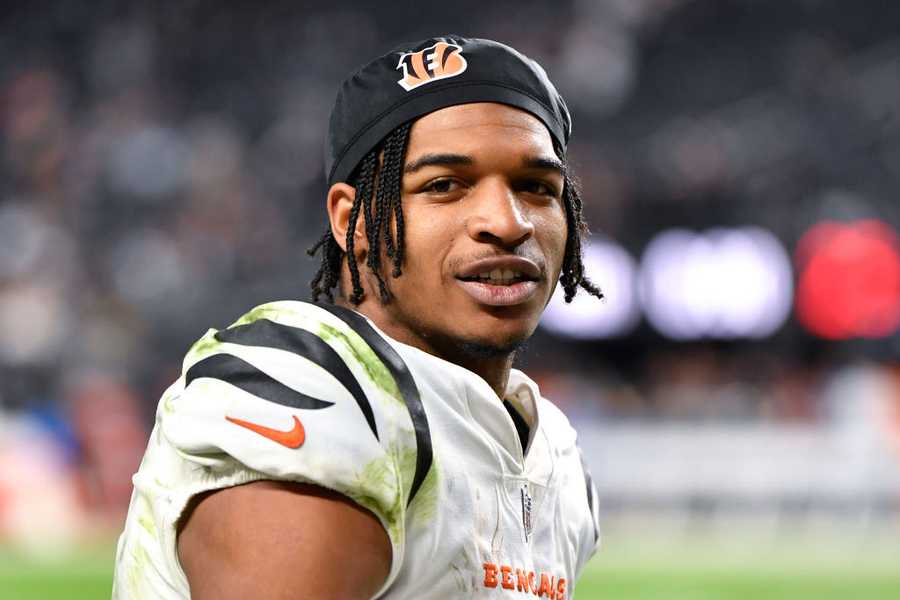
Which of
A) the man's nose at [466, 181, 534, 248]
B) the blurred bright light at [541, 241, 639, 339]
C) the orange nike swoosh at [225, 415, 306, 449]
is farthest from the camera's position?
the blurred bright light at [541, 241, 639, 339]

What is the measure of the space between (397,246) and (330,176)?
222 mm

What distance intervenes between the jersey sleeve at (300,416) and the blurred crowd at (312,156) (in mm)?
8964

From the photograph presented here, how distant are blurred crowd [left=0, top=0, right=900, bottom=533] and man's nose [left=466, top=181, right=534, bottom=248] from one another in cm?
881

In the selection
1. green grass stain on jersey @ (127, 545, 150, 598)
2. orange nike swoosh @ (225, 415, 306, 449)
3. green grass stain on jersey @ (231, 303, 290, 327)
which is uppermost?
green grass stain on jersey @ (231, 303, 290, 327)

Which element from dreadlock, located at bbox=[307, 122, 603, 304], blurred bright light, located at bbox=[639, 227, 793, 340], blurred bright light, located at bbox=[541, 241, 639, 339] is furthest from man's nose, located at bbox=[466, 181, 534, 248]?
blurred bright light, located at bbox=[639, 227, 793, 340]

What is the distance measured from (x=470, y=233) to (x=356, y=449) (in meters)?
0.44

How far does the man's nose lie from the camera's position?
1.92 meters

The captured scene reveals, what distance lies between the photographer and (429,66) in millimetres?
1996

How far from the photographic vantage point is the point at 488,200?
76.2 inches

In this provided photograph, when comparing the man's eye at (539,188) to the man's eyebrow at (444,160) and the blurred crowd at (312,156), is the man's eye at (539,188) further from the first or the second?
the blurred crowd at (312,156)

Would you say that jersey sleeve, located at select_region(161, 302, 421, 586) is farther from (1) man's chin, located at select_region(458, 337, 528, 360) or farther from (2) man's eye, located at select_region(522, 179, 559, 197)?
(2) man's eye, located at select_region(522, 179, 559, 197)

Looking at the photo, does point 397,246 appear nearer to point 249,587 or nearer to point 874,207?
point 249,587

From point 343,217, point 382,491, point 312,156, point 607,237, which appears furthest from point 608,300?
point 382,491

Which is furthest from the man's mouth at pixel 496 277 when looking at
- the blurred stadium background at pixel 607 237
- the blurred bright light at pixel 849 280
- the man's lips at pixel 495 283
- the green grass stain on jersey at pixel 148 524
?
the blurred bright light at pixel 849 280
